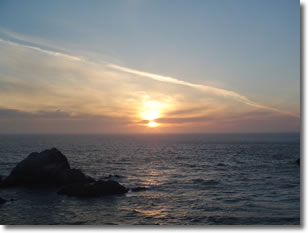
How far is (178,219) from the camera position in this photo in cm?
891

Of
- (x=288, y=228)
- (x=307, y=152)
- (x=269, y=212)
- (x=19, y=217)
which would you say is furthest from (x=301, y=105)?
(x=19, y=217)

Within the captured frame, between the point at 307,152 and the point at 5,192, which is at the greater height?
the point at 307,152

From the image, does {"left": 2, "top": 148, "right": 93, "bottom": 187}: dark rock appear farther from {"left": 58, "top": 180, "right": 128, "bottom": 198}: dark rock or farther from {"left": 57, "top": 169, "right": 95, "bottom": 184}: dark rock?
{"left": 58, "top": 180, "right": 128, "bottom": 198}: dark rock

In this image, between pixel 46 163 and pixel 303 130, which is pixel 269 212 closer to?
pixel 303 130

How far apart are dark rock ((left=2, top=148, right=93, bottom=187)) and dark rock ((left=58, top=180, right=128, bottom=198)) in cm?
198

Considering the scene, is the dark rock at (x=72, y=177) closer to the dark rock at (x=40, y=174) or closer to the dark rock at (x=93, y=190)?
the dark rock at (x=40, y=174)

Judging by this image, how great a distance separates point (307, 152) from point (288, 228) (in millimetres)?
2252

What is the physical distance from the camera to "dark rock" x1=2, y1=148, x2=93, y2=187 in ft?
51.2

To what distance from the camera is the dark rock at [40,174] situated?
15.6m

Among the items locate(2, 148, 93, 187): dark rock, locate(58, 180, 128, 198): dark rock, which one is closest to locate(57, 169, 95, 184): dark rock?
locate(2, 148, 93, 187): dark rock

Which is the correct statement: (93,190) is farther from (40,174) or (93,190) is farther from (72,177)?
(40,174)

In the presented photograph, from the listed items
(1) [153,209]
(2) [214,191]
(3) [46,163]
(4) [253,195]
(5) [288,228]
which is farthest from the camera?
(3) [46,163]

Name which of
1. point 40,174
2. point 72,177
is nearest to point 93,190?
point 72,177

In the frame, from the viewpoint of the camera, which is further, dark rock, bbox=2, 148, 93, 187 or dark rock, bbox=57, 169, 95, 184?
dark rock, bbox=2, 148, 93, 187
